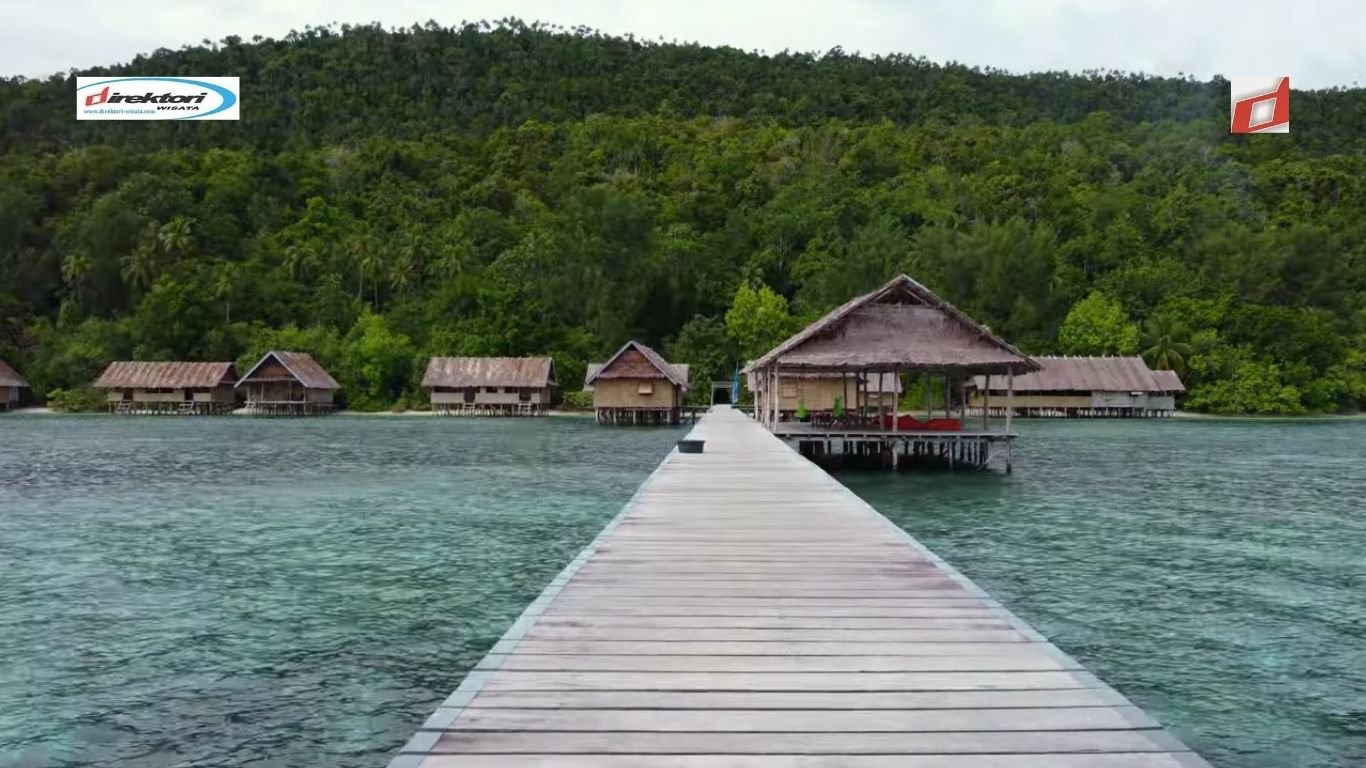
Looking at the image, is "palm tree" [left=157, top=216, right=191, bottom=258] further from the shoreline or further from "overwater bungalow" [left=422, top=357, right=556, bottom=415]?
"overwater bungalow" [left=422, top=357, right=556, bottom=415]

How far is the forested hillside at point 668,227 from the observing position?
72062 millimetres

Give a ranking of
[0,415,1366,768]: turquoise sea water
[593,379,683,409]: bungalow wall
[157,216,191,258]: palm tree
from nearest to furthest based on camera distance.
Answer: [0,415,1366,768]: turquoise sea water < [593,379,683,409]: bungalow wall < [157,216,191,258]: palm tree

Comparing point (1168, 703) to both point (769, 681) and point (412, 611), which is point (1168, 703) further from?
point (412, 611)

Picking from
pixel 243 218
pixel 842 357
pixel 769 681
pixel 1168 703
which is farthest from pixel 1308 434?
pixel 243 218

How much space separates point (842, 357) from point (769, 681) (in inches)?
911

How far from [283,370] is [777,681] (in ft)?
213

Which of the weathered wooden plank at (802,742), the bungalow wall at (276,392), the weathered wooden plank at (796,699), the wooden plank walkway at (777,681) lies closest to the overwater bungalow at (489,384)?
the bungalow wall at (276,392)

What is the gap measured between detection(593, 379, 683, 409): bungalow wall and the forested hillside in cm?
1505

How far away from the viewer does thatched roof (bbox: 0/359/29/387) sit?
6785 cm

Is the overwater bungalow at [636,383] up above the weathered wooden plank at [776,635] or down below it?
above

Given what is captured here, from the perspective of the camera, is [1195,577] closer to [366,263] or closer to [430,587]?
[430,587]

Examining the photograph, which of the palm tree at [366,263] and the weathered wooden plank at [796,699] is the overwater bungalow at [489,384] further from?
the weathered wooden plank at [796,699]

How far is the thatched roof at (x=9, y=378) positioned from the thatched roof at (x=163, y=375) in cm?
575

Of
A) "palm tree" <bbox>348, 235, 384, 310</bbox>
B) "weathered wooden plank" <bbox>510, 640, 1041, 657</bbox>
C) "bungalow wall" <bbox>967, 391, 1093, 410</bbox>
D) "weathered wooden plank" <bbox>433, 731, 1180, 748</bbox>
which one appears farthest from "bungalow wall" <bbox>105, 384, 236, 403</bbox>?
"weathered wooden plank" <bbox>433, 731, 1180, 748</bbox>
